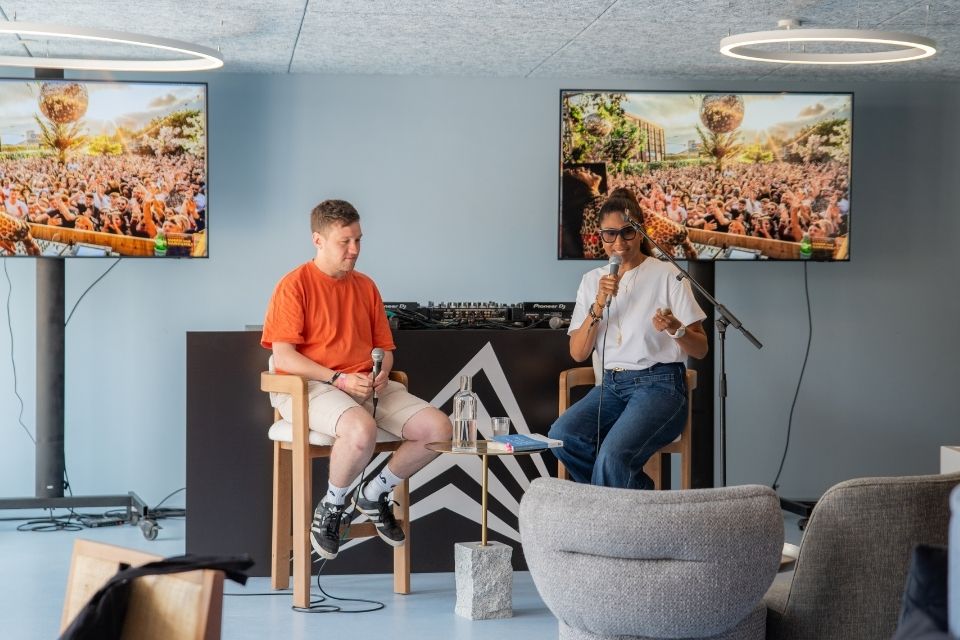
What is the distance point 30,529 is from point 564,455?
2.89m

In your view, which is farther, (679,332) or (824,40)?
(824,40)

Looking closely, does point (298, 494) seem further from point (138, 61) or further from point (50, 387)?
point (138, 61)

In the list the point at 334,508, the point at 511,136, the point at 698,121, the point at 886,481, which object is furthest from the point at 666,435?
the point at 511,136

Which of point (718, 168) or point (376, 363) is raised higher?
point (718, 168)

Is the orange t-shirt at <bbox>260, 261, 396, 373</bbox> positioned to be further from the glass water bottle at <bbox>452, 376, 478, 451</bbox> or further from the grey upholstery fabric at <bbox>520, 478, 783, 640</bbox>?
the grey upholstery fabric at <bbox>520, 478, 783, 640</bbox>

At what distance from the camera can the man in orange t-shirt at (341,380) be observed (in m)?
3.97

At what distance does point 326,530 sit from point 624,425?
3.62 ft

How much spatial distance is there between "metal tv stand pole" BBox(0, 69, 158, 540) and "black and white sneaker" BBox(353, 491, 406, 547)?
178 cm

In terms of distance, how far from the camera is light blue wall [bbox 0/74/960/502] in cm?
605

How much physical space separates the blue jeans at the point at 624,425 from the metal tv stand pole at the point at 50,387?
7.81 feet

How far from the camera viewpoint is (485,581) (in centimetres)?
396

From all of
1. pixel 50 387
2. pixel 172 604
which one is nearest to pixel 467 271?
pixel 50 387

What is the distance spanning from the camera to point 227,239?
6.11 m

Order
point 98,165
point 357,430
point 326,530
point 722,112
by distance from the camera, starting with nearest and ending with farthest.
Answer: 1. point 357,430
2. point 326,530
3. point 98,165
4. point 722,112
